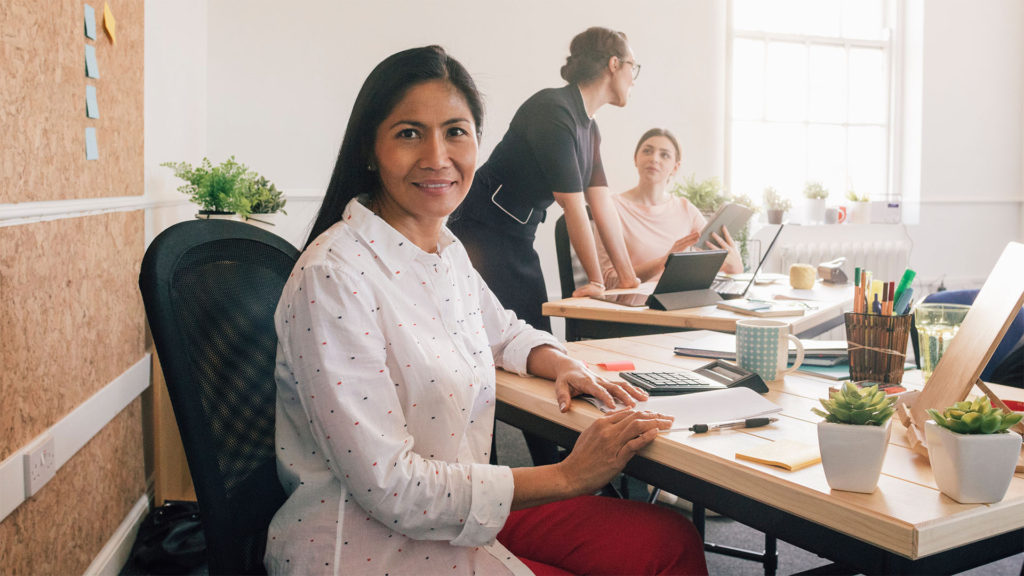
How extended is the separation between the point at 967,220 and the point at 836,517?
5.85 metres

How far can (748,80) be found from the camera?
552 cm

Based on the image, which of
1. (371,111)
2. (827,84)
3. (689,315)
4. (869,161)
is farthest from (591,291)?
(869,161)

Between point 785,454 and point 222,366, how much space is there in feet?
2.43

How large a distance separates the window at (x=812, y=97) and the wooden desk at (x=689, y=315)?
309cm

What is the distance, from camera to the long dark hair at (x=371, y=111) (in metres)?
1.21

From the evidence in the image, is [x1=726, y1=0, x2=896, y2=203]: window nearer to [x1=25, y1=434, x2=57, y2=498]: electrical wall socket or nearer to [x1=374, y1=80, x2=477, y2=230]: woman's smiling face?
[x1=374, y1=80, x2=477, y2=230]: woman's smiling face

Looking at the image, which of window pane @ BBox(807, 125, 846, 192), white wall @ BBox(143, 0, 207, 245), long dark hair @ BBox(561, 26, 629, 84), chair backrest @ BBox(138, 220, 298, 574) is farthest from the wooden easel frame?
window pane @ BBox(807, 125, 846, 192)

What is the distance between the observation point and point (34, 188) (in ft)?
5.46

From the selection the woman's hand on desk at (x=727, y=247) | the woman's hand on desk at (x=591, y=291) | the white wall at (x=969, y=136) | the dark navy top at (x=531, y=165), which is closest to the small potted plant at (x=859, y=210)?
the white wall at (x=969, y=136)

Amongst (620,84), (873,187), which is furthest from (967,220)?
(620,84)

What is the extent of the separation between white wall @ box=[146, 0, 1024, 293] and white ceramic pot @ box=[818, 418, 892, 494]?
2.58 metres

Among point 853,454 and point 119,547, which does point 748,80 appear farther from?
point 853,454

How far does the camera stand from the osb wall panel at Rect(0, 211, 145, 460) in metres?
1.55

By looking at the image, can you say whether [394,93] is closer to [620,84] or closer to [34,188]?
[34,188]
